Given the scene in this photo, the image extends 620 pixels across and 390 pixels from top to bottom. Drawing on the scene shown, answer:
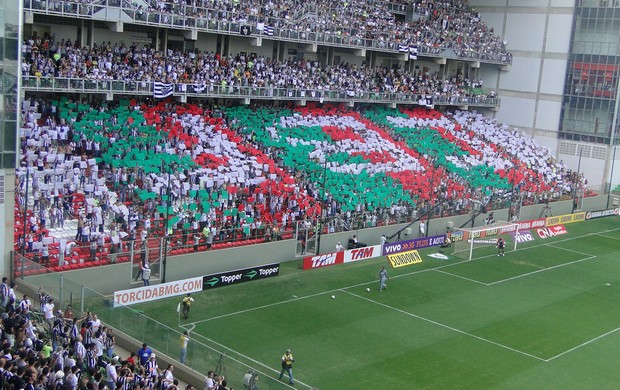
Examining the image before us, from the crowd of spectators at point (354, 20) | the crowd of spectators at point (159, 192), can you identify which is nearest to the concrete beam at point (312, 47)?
the crowd of spectators at point (354, 20)

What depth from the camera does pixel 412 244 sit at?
1818 inches

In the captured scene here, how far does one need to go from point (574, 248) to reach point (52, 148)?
110 ft

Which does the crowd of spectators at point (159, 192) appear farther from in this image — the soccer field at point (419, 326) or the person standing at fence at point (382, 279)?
the person standing at fence at point (382, 279)

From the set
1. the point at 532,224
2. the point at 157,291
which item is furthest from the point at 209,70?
Answer: the point at 532,224

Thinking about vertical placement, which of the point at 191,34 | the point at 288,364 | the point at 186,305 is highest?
the point at 191,34

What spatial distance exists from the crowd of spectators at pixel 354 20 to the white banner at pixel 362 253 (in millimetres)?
17774

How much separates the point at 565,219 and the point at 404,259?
21.7 metres

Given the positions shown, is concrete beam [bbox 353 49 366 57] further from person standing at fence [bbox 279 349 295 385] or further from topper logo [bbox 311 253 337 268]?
person standing at fence [bbox 279 349 295 385]

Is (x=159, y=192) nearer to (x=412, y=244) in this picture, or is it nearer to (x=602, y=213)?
(x=412, y=244)

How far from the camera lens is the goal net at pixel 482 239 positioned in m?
46.2

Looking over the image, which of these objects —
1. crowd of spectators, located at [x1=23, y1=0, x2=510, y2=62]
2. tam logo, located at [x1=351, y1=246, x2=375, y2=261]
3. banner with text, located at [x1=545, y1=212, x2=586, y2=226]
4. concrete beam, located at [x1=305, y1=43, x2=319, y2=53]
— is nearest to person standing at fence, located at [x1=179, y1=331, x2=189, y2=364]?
tam logo, located at [x1=351, y1=246, x2=375, y2=261]

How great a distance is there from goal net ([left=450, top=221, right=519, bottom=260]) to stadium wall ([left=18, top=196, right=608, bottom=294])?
10.8 feet

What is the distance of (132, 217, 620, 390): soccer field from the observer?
27.7 meters

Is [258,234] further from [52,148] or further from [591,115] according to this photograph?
[591,115]
